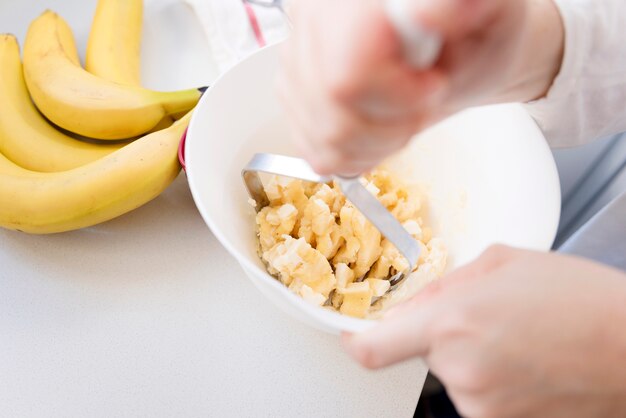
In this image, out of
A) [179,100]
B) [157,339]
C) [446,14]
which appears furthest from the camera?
[179,100]

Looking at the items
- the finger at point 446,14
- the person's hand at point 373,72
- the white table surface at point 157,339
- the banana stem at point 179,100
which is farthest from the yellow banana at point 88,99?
the finger at point 446,14

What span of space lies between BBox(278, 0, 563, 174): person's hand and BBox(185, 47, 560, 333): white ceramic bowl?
0.14 metres

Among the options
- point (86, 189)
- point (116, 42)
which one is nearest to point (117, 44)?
point (116, 42)

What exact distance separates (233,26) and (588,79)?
0.48 metres

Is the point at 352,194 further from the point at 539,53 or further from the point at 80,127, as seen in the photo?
the point at 80,127

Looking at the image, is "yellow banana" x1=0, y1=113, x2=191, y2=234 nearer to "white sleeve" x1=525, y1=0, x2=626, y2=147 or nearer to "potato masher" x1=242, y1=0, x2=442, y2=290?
"potato masher" x1=242, y1=0, x2=442, y2=290

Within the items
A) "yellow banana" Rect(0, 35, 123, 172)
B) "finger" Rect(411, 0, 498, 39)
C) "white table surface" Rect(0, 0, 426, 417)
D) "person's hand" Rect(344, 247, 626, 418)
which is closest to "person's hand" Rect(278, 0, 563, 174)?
"finger" Rect(411, 0, 498, 39)

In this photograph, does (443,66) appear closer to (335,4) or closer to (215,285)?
(335,4)

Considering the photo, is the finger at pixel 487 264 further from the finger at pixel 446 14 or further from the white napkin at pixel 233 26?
the white napkin at pixel 233 26

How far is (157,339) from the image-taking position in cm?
52

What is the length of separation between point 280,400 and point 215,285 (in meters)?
0.14

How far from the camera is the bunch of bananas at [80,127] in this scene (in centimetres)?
53

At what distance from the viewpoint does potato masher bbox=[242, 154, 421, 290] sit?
18.2 inches

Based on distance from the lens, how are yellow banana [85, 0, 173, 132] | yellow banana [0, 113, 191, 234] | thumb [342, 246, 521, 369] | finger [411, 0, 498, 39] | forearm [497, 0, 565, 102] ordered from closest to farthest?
finger [411, 0, 498, 39], thumb [342, 246, 521, 369], forearm [497, 0, 565, 102], yellow banana [0, 113, 191, 234], yellow banana [85, 0, 173, 132]
